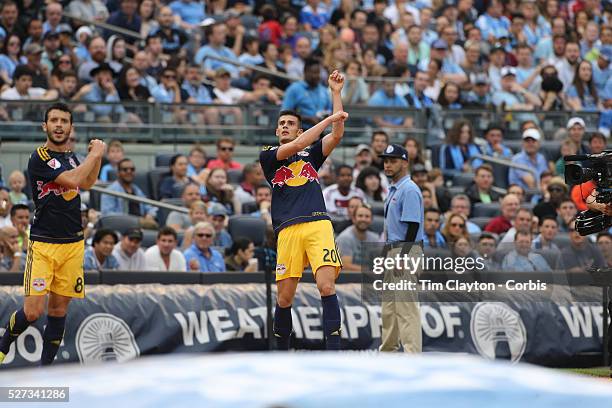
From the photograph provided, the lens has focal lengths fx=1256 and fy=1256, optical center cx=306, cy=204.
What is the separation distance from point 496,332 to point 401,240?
98.8 inches

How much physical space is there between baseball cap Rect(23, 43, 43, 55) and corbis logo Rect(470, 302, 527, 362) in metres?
7.90

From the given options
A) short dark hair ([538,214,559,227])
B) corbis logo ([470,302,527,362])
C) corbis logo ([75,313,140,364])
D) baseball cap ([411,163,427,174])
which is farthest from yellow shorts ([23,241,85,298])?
baseball cap ([411,163,427,174])

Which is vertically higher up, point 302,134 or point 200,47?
point 200,47

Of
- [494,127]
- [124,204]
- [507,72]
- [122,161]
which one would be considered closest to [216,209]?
[124,204]

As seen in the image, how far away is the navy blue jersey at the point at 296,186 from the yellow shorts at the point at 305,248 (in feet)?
0.22

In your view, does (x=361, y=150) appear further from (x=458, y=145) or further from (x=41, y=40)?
(x=41, y=40)

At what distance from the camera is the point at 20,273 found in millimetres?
12898

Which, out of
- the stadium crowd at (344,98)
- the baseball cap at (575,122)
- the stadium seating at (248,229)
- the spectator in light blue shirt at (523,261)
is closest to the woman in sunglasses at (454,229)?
the stadium crowd at (344,98)

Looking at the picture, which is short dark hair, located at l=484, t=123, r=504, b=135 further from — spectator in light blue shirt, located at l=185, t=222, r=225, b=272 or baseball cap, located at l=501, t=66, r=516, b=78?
spectator in light blue shirt, located at l=185, t=222, r=225, b=272

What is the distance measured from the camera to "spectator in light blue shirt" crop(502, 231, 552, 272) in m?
14.4

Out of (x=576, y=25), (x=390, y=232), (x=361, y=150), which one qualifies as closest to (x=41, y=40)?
(x=361, y=150)

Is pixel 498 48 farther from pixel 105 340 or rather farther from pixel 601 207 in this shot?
pixel 601 207

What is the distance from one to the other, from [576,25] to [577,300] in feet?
38.0

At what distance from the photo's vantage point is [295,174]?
10.6 meters
